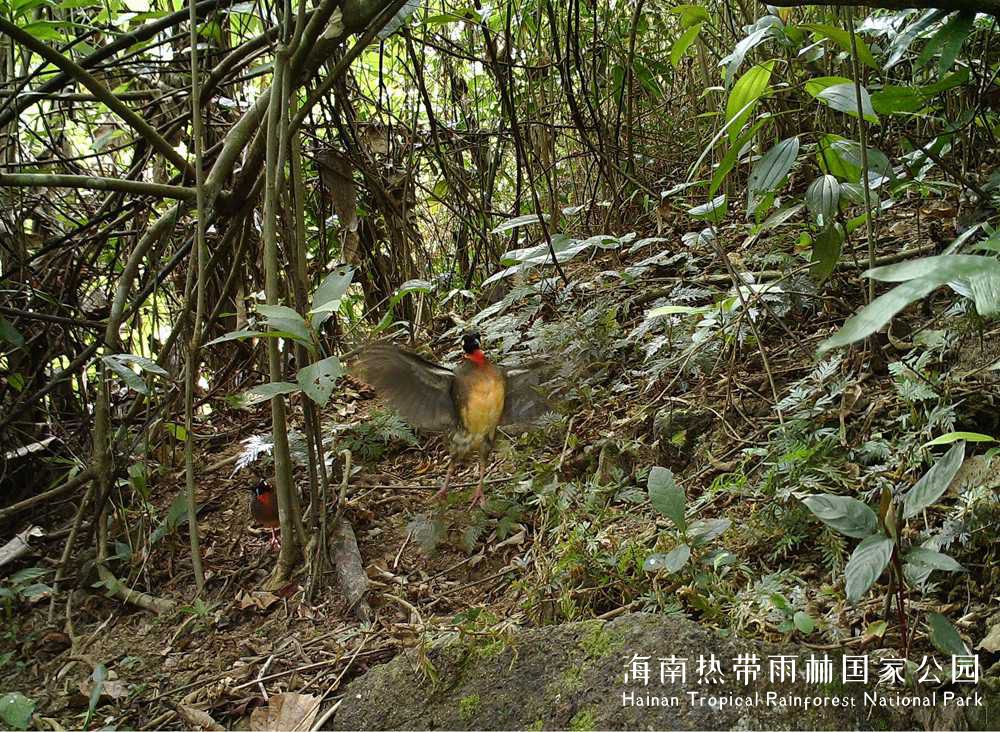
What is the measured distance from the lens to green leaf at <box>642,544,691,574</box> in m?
1.82

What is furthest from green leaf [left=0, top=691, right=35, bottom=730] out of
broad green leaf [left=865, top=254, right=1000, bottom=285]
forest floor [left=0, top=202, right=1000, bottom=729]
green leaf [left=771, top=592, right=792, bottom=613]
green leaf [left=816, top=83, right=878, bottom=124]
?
green leaf [left=816, top=83, right=878, bottom=124]

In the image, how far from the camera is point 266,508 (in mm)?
2713

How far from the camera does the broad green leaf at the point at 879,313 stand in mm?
837

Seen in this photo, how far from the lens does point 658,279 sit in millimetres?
3377

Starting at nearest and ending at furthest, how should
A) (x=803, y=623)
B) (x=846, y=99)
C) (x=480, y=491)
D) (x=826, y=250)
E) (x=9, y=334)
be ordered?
(x=803, y=623) → (x=846, y=99) → (x=826, y=250) → (x=480, y=491) → (x=9, y=334)

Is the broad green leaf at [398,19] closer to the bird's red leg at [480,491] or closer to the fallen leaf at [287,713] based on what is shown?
the bird's red leg at [480,491]

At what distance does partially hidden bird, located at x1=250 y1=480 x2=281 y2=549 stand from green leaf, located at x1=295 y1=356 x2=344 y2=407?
1.00 metres

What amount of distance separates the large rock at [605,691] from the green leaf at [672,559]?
122 millimetres

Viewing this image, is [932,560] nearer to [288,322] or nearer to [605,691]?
[605,691]

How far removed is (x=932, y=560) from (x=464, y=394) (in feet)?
4.72

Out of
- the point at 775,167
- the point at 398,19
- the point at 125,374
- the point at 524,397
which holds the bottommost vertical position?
the point at 524,397

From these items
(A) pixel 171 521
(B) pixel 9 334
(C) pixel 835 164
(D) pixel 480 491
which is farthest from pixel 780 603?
(B) pixel 9 334

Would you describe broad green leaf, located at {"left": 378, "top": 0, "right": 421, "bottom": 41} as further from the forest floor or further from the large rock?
the large rock

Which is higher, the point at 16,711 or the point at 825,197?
the point at 825,197
